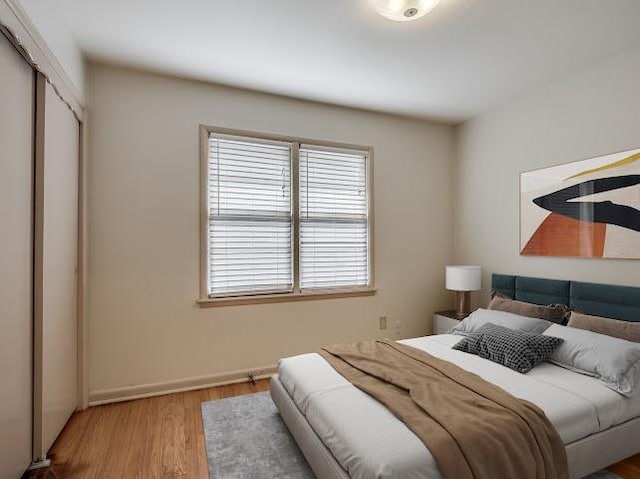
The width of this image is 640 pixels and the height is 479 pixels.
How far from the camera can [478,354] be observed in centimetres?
249

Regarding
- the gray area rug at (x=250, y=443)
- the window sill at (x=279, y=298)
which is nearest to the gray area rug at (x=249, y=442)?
the gray area rug at (x=250, y=443)

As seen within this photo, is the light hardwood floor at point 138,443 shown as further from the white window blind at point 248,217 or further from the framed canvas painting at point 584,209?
the framed canvas painting at point 584,209

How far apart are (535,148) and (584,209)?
2.45ft

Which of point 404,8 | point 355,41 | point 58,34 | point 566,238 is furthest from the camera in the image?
point 566,238

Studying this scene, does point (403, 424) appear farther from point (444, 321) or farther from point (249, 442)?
point (444, 321)

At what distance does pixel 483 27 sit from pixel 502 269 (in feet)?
7.58

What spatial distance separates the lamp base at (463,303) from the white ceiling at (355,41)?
2059mm

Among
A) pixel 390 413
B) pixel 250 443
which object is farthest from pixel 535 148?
pixel 250 443

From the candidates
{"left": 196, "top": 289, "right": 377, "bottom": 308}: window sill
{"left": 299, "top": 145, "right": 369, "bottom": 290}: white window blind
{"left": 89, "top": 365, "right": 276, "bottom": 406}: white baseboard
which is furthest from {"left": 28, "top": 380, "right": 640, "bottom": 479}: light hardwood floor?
{"left": 299, "top": 145, "right": 369, "bottom": 290}: white window blind

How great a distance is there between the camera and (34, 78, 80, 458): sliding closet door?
1.98 m

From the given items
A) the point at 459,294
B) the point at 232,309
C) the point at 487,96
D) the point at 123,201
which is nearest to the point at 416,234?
the point at 459,294

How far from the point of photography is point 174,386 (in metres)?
2.96

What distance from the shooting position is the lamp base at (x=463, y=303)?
3.66 metres

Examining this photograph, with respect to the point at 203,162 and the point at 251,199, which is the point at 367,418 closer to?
the point at 251,199
